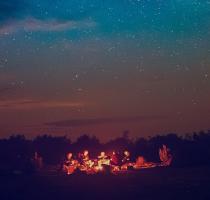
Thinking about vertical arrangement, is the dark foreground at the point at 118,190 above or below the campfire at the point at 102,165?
below

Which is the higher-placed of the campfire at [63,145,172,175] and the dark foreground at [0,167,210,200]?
the campfire at [63,145,172,175]

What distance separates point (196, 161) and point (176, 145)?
15191mm

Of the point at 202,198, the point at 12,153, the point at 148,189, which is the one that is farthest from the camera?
the point at 12,153

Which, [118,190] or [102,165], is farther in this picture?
[102,165]

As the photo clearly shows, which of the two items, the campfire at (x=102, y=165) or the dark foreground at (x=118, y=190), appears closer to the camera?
the dark foreground at (x=118, y=190)

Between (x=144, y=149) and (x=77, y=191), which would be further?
(x=144, y=149)

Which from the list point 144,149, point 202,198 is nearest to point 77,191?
point 202,198

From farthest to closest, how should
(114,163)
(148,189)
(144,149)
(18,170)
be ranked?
(144,149), (18,170), (114,163), (148,189)

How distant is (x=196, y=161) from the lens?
50.1 m

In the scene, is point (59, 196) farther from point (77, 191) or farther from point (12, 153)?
point (12, 153)

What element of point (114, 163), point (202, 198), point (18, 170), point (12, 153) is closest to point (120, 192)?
point (202, 198)

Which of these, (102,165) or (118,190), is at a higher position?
(102,165)

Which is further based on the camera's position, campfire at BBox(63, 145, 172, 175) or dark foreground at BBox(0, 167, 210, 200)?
campfire at BBox(63, 145, 172, 175)

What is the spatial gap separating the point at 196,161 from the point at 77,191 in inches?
1083
